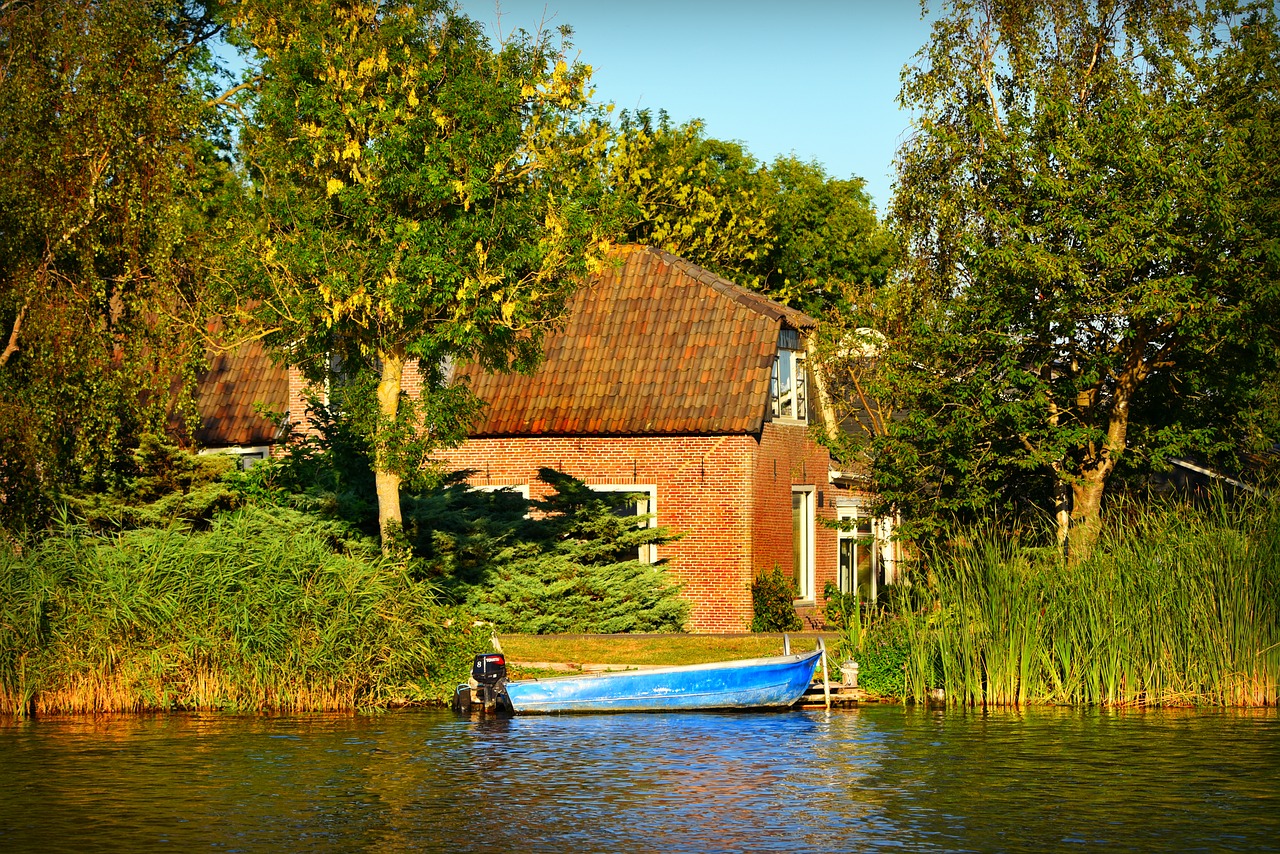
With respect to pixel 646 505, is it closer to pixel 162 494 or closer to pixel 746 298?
pixel 746 298

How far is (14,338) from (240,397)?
40.7 ft

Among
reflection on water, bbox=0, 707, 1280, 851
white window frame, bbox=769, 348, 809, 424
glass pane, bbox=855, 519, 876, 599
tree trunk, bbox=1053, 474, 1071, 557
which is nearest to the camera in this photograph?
reflection on water, bbox=0, 707, 1280, 851

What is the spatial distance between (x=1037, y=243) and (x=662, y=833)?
53.6 feet

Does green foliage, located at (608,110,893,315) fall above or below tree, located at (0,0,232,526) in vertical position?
above

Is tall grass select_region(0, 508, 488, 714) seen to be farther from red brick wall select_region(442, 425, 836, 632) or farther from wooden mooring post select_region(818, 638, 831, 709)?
red brick wall select_region(442, 425, 836, 632)

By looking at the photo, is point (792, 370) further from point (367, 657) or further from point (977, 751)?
point (977, 751)

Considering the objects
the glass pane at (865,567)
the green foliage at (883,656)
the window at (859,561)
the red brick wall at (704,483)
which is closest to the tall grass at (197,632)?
the green foliage at (883,656)

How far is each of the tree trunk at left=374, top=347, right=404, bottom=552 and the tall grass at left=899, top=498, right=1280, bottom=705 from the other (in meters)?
8.96

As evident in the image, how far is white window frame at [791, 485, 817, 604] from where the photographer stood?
3478 cm

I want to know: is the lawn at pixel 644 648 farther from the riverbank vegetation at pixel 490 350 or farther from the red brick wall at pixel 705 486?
the red brick wall at pixel 705 486

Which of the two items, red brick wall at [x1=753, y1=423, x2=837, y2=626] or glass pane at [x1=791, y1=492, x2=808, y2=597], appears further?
glass pane at [x1=791, y1=492, x2=808, y2=597]

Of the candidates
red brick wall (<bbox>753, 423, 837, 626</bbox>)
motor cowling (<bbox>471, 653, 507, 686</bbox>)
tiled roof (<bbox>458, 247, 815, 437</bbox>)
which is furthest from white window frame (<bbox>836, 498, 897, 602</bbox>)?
motor cowling (<bbox>471, 653, 507, 686</bbox>)

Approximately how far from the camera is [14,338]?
25.4 meters

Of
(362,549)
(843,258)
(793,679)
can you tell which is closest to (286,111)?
(362,549)
